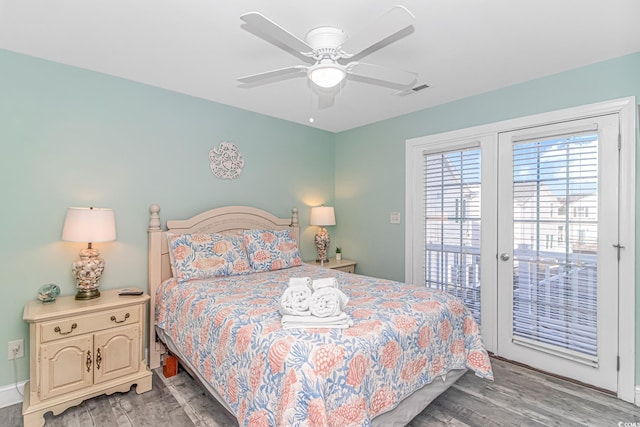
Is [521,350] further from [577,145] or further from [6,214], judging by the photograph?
[6,214]

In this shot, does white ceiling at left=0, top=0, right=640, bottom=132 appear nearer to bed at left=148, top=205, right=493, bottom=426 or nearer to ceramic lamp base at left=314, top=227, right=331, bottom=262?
bed at left=148, top=205, right=493, bottom=426

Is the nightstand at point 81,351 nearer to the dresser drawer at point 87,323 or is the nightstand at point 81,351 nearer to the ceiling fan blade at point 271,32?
the dresser drawer at point 87,323

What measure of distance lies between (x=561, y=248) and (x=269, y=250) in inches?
101

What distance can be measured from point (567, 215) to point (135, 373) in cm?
357

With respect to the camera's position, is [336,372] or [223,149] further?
[223,149]

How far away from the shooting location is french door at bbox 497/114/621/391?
7.86ft

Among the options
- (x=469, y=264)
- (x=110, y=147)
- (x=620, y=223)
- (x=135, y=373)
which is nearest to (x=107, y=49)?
(x=110, y=147)

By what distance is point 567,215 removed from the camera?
257 cm

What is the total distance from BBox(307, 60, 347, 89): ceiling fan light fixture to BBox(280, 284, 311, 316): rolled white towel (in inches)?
47.4

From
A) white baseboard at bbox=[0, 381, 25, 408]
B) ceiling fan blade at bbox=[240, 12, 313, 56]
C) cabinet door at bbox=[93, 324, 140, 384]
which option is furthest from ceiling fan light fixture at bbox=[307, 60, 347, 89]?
white baseboard at bbox=[0, 381, 25, 408]

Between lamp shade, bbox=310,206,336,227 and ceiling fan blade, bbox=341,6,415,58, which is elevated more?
ceiling fan blade, bbox=341,6,415,58

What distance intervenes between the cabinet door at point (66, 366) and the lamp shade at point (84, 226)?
2.23 feet

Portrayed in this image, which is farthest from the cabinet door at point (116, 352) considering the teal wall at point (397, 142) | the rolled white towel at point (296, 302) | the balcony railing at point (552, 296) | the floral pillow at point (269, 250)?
the balcony railing at point (552, 296)

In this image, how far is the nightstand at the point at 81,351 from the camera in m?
2.02
